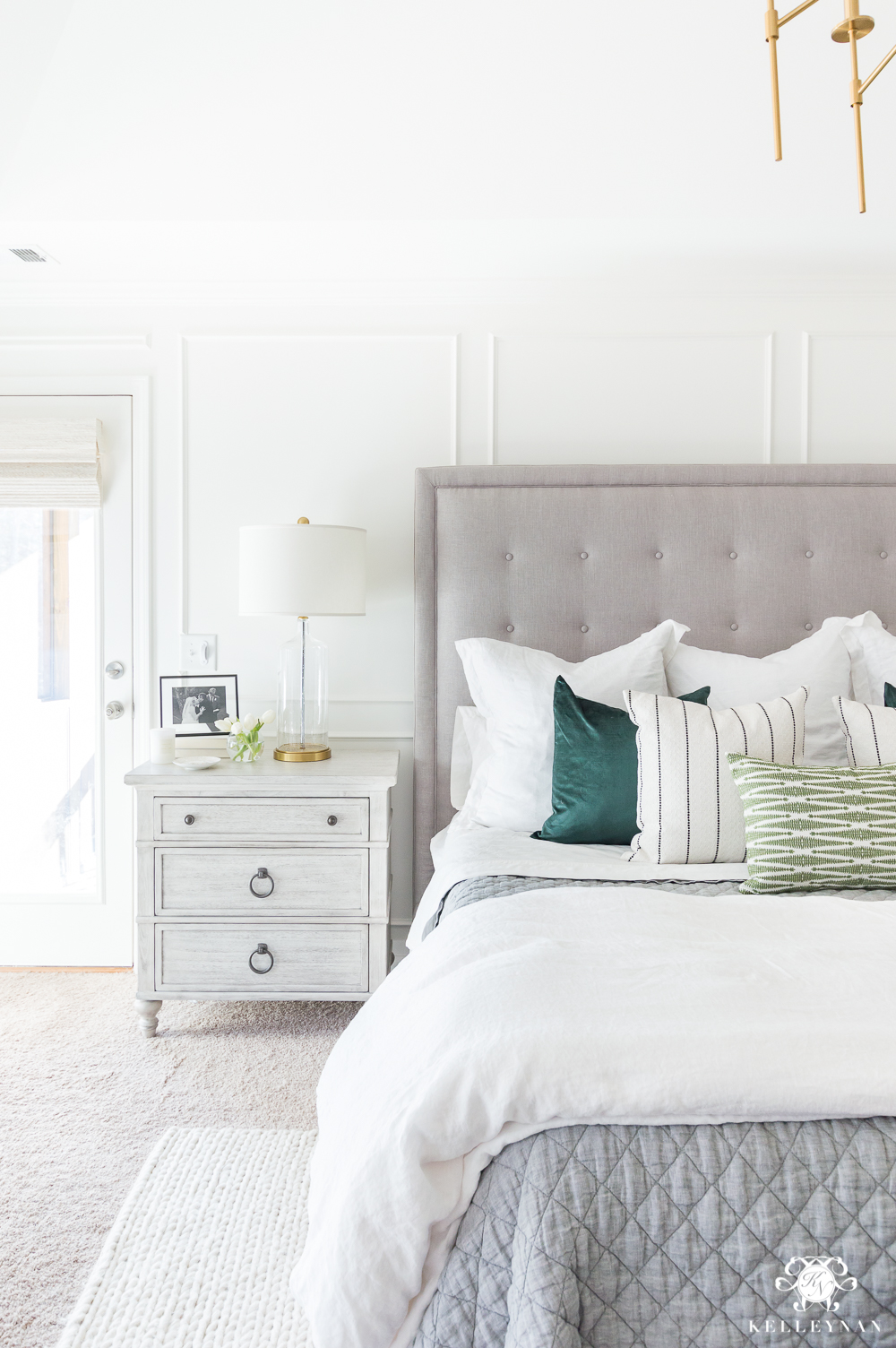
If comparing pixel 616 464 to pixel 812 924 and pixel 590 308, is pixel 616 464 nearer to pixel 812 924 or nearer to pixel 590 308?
pixel 590 308

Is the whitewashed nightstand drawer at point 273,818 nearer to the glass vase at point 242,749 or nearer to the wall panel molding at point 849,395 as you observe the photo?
the glass vase at point 242,749

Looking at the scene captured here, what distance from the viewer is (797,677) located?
2354 millimetres

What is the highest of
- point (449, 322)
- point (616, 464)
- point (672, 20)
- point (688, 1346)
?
point (672, 20)

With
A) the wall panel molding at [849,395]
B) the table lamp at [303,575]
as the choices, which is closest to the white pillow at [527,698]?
the table lamp at [303,575]

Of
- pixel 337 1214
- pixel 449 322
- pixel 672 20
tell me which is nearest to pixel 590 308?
pixel 449 322

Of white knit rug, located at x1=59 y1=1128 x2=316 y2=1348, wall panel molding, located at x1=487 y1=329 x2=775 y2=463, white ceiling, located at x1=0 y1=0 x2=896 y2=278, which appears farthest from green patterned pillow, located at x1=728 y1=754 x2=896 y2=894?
white ceiling, located at x1=0 y1=0 x2=896 y2=278

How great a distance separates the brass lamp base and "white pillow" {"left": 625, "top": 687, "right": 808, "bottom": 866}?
99cm

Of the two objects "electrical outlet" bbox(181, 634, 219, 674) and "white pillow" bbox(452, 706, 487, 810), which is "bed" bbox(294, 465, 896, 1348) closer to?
"white pillow" bbox(452, 706, 487, 810)

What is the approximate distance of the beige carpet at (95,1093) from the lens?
5.34 ft

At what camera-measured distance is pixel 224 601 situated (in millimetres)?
2920

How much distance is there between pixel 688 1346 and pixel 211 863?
1.76 meters

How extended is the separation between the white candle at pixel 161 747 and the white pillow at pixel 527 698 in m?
0.90

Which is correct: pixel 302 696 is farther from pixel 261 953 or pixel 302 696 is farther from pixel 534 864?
pixel 534 864

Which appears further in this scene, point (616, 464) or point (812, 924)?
point (616, 464)
